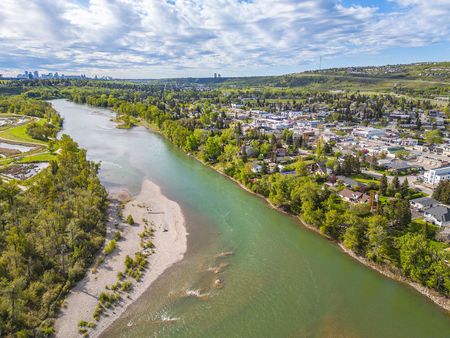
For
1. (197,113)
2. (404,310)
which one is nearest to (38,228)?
(404,310)

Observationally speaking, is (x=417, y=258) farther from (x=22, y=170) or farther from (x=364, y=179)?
(x=22, y=170)

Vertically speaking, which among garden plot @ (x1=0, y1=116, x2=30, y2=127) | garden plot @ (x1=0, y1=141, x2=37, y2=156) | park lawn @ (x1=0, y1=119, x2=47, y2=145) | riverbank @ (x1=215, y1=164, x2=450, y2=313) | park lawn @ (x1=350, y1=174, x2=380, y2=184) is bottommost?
riverbank @ (x1=215, y1=164, x2=450, y2=313)

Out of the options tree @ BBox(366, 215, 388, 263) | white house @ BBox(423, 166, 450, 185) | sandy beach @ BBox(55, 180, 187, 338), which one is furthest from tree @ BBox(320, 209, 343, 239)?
white house @ BBox(423, 166, 450, 185)

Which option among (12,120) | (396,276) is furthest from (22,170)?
(12,120)

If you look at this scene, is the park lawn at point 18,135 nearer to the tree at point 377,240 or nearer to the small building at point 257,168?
the small building at point 257,168

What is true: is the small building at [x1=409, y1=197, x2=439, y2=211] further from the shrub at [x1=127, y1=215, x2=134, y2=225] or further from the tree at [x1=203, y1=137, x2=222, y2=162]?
the tree at [x1=203, y1=137, x2=222, y2=162]

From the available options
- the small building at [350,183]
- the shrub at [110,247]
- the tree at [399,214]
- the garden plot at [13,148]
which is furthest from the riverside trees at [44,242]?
the small building at [350,183]

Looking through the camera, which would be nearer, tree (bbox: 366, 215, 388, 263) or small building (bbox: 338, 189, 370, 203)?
tree (bbox: 366, 215, 388, 263)
